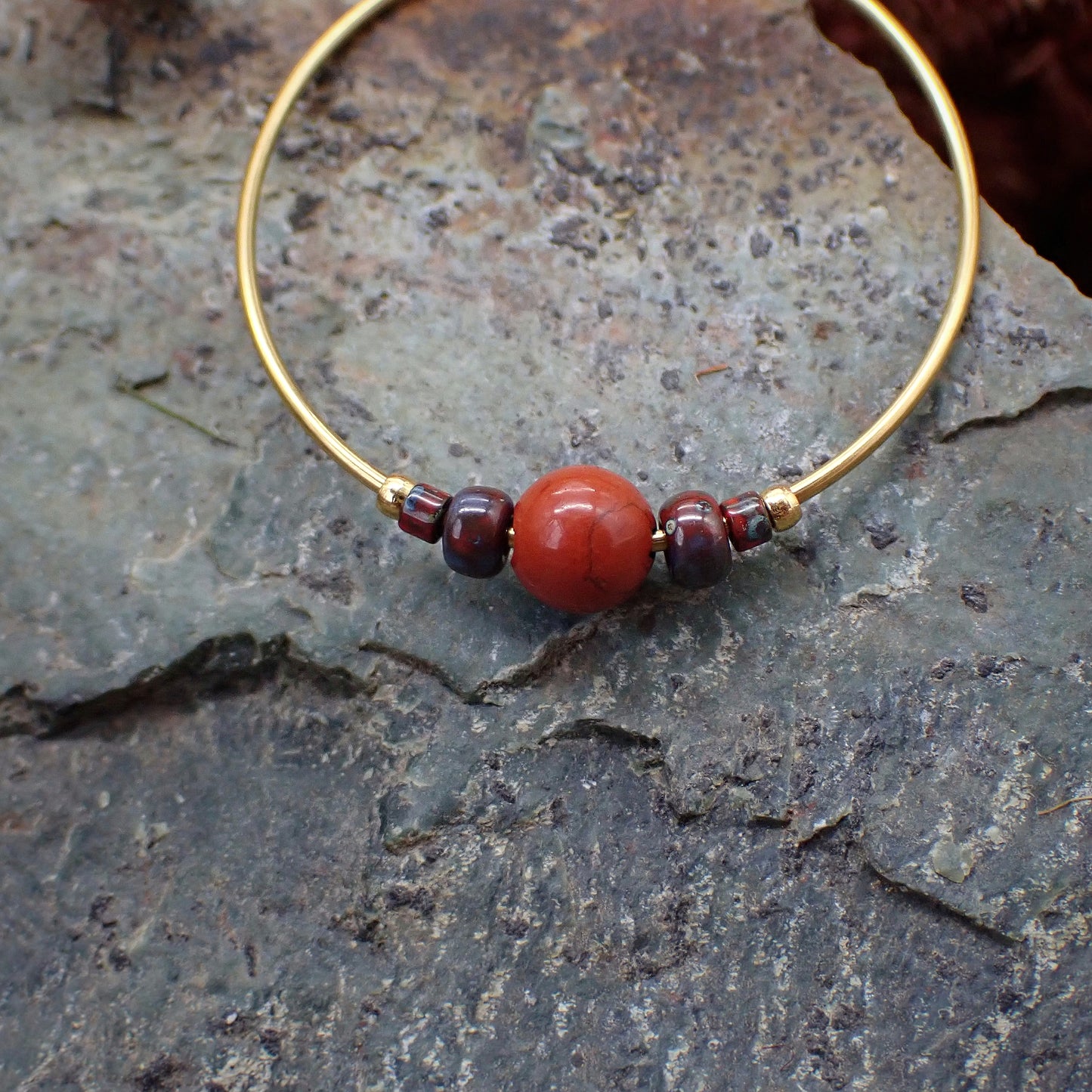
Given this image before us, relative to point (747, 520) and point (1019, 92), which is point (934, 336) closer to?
point (747, 520)

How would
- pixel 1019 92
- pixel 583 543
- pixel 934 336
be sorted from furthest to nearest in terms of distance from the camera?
pixel 1019 92 < pixel 934 336 < pixel 583 543

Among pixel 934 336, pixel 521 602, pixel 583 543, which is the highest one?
pixel 934 336

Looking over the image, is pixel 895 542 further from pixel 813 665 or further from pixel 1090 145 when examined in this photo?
pixel 1090 145

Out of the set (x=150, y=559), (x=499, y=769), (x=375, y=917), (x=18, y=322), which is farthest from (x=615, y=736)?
(x=18, y=322)

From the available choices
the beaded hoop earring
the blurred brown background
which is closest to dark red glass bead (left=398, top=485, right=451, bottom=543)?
the beaded hoop earring

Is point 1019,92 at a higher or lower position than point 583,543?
higher

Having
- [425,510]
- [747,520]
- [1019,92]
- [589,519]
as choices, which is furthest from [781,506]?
[1019,92]

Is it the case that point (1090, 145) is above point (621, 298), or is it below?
above
